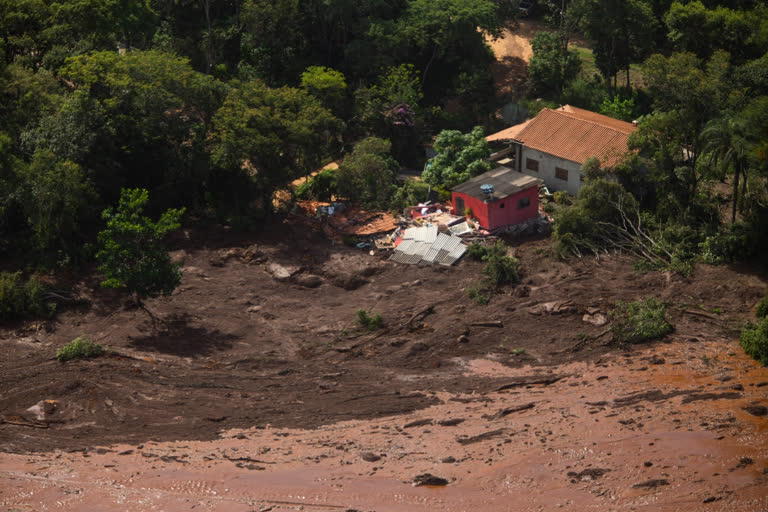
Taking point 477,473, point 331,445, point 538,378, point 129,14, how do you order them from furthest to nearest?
1. point 129,14
2. point 538,378
3. point 331,445
4. point 477,473

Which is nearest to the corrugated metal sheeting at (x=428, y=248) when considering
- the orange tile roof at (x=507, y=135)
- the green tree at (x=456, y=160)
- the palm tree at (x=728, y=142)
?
the green tree at (x=456, y=160)

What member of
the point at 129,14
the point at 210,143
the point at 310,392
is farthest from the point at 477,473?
the point at 129,14

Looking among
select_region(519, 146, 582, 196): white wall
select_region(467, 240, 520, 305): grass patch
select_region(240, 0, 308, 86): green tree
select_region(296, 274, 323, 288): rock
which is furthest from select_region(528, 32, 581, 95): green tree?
select_region(296, 274, 323, 288): rock

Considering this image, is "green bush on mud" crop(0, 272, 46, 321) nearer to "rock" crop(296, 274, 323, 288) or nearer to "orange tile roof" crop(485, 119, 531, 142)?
"rock" crop(296, 274, 323, 288)

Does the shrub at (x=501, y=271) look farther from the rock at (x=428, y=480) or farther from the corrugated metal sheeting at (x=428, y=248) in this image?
the rock at (x=428, y=480)

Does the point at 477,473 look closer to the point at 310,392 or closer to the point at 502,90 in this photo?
the point at 310,392
